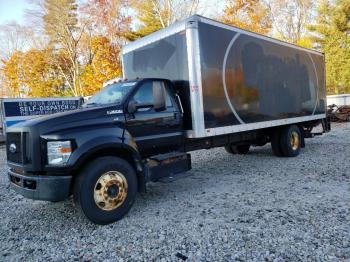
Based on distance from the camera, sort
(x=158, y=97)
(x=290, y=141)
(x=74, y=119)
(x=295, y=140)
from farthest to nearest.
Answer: (x=295, y=140), (x=290, y=141), (x=158, y=97), (x=74, y=119)

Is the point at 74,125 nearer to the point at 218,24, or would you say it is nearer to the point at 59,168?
the point at 59,168

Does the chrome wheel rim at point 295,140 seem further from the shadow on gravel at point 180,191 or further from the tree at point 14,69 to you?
the tree at point 14,69

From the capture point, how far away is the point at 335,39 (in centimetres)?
2856

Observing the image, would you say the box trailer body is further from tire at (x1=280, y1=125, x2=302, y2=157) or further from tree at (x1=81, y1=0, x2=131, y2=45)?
tree at (x1=81, y1=0, x2=131, y2=45)

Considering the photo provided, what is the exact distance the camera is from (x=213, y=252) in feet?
11.7

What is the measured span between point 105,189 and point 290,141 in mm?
6151

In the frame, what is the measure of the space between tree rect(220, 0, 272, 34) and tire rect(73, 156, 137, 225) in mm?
23275

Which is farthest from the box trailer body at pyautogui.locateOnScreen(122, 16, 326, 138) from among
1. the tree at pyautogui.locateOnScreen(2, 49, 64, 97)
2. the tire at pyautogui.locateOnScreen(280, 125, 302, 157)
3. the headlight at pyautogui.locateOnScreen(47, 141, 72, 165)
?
the tree at pyautogui.locateOnScreen(2, 49, 64, 97)

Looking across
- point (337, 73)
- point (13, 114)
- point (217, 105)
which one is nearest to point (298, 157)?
point (217, 105)

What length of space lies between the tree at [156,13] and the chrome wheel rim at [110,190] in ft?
68.3

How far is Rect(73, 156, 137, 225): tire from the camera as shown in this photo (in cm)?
430

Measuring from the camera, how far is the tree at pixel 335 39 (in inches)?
1086

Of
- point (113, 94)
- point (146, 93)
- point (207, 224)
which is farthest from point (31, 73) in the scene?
point (207, 224)

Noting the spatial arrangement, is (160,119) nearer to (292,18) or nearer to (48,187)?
(48,187)
